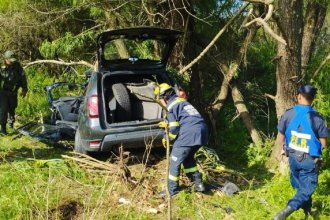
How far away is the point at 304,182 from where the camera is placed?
16.2ft

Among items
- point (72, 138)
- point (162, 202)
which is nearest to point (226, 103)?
point (72, 138)

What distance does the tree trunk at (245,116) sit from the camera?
7.91 m

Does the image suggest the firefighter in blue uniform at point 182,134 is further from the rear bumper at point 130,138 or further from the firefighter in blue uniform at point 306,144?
the firefighter in blue uniform at point 306,144

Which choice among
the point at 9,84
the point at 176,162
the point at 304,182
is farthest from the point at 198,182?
the point at 9,84

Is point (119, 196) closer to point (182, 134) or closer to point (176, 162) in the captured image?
point (176, 162)

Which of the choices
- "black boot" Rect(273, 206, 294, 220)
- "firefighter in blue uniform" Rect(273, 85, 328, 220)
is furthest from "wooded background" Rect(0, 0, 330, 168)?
"black boot" Rect(273, 206, 294, 220)

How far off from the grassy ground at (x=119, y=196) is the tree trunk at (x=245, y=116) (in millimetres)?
1315

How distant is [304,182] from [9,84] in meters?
5.92

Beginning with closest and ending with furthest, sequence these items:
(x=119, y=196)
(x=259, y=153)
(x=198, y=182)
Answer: (x=119, y=196), (x=198, y=182), (x=259, y=153)

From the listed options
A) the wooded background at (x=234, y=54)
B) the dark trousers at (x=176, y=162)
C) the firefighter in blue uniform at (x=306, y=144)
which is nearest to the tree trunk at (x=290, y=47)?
the wooded background at (x=234, y=54)

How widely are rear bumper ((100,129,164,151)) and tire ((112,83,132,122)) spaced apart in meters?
0.65

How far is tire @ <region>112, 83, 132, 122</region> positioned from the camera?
6.59 meters

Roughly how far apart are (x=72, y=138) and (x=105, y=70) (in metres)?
1.89

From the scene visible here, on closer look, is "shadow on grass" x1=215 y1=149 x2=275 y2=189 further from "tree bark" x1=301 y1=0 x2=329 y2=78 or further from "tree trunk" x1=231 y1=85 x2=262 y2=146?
"tree bark" x1=301 y1=0 x2=329 y2=78
